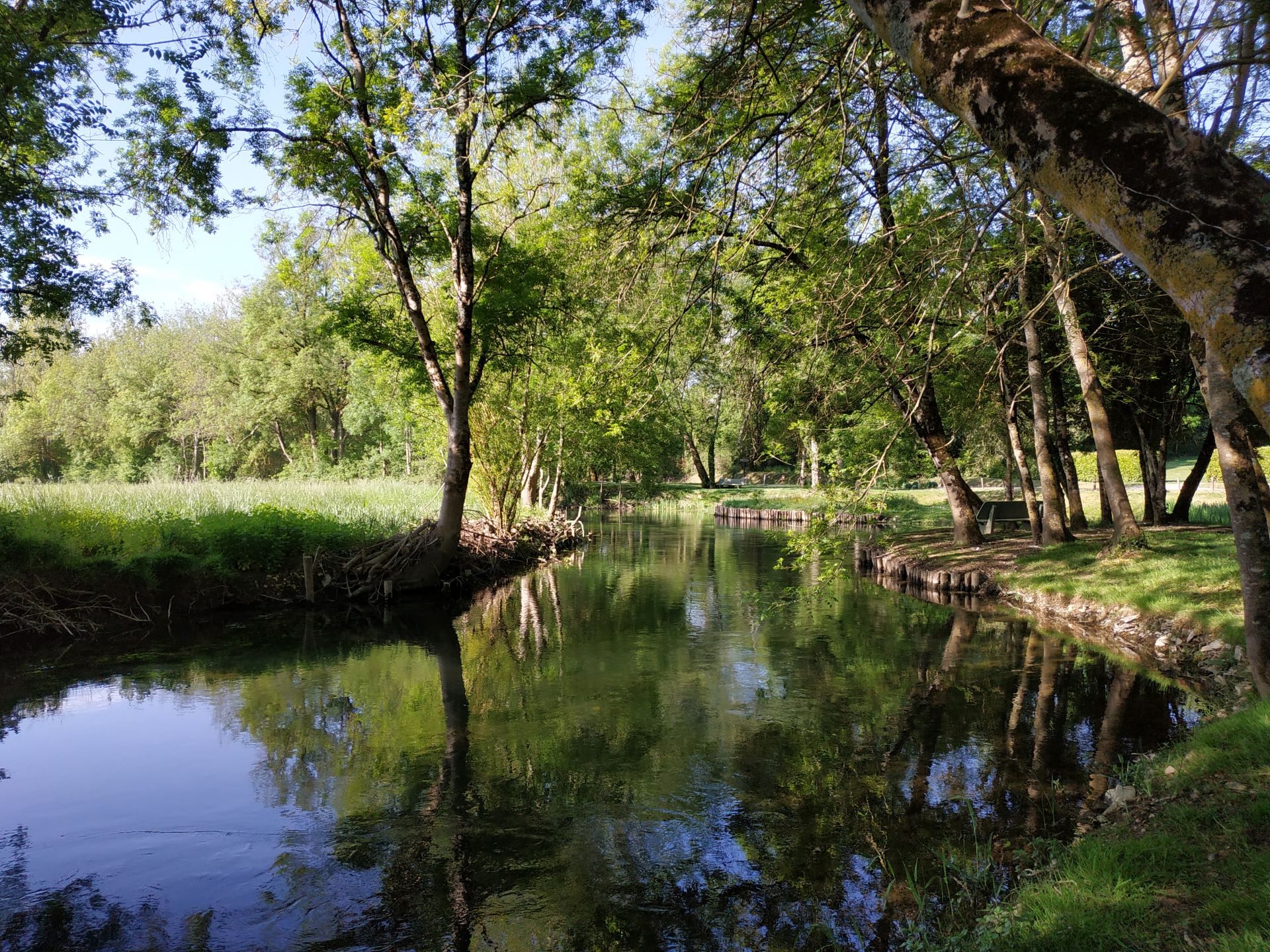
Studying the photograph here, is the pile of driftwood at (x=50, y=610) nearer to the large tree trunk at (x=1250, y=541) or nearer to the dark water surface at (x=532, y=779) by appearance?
the dark water surface at (x=532, y=779)

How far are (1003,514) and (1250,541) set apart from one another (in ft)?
52.3

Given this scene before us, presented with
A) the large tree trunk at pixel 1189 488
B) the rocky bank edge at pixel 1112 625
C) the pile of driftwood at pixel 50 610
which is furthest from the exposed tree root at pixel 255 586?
the large tree trunk at pixel 1189 488

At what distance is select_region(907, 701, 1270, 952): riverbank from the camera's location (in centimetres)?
308

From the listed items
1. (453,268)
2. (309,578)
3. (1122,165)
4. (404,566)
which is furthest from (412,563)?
(1122,165)

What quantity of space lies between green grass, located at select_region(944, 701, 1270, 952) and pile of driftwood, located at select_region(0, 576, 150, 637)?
41.9ft

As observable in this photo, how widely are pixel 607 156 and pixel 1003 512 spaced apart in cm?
1446

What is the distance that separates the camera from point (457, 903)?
4617 millimetres

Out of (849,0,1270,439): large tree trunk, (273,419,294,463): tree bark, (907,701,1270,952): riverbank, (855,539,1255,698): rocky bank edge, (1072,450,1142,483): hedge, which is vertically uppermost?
(273,419,294,463): tree bark

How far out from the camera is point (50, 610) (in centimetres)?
1125

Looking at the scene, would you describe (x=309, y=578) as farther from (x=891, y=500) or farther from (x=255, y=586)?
(x=891, y=500)

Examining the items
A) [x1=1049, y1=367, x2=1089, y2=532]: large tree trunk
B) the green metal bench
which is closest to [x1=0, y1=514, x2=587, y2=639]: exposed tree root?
the green metal bench

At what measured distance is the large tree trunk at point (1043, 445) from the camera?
13664 mm

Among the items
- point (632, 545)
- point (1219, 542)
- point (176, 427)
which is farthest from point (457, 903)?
point (176, 427)

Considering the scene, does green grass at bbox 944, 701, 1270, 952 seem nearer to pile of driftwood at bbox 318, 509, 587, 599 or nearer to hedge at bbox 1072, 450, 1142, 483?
pile of driftwood at bbox 318, 509, 587, 599
